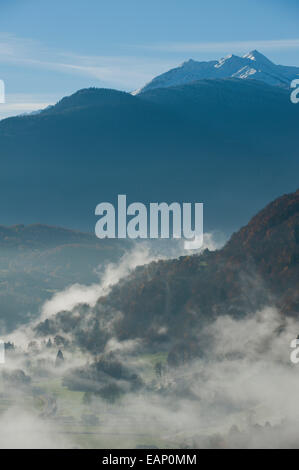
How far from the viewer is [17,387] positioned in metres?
89.0

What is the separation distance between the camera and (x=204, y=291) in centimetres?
9419

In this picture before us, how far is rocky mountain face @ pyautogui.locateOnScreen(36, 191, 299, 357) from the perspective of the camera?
294 ft

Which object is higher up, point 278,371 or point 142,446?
point 278,371

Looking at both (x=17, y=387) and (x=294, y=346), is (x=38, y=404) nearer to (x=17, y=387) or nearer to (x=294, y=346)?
(x=17, y=387)

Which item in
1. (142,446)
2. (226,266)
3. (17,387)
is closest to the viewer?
(142,446)

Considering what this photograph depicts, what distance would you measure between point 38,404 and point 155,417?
15.6 m

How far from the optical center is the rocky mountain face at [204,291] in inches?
3531

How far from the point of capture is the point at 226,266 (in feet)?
315

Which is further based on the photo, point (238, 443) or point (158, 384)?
point (158, 384)

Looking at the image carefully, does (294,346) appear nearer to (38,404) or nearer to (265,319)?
(265,319)
